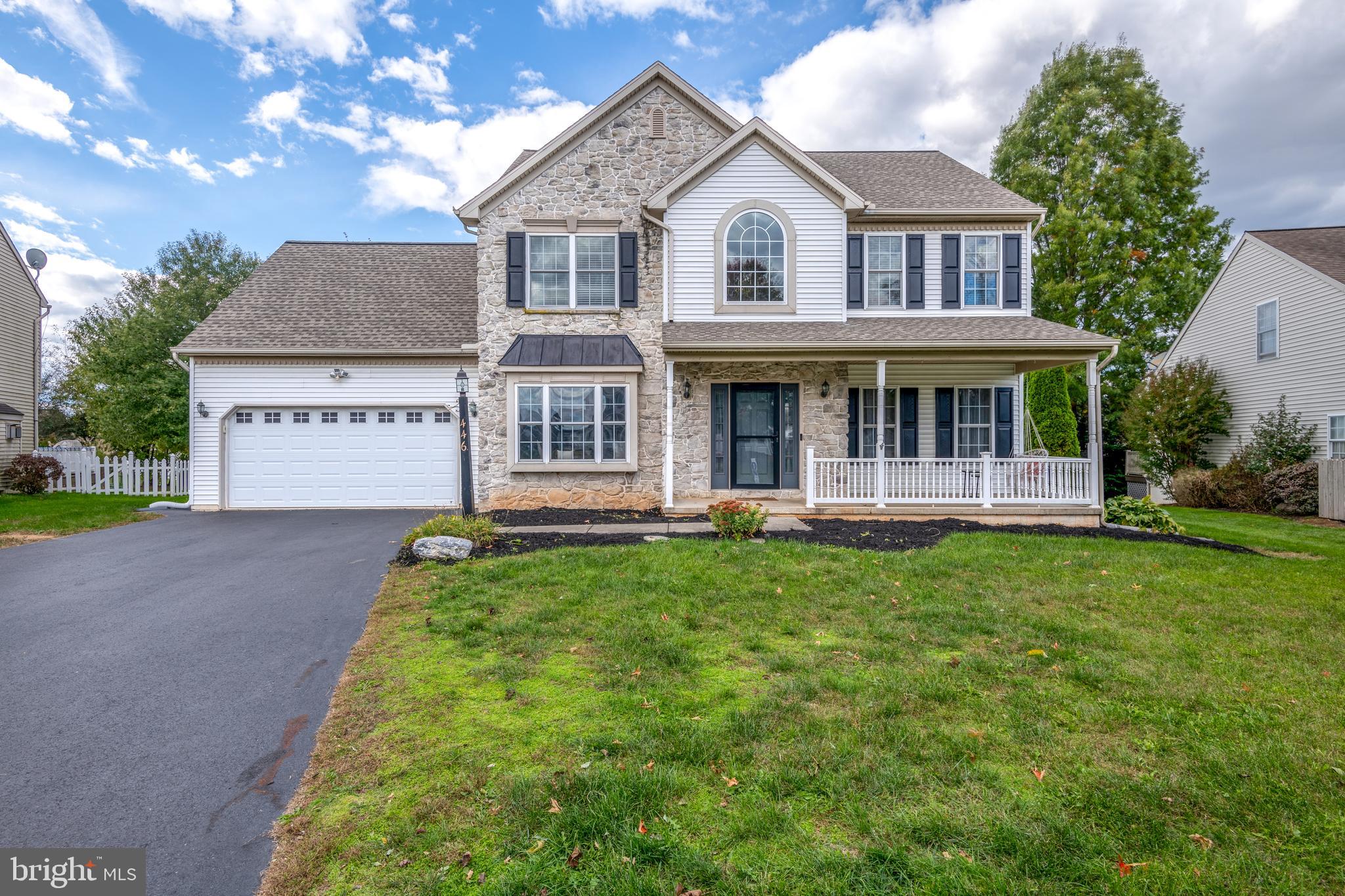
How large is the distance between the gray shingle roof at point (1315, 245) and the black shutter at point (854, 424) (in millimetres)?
12867

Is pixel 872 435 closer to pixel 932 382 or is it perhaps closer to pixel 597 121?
pixel 932 382

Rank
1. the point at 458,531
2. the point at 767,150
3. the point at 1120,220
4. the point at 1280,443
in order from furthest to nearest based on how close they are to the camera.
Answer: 1. the point at 1120,220
2. the point at 1280,443
3. the point at 767,150
4. the point at 458,531

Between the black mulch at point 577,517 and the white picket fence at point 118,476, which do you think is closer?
the black mulch at point 577,517

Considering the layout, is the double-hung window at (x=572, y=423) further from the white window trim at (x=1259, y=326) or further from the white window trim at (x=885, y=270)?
the white window trim at (x=1259, y=326)

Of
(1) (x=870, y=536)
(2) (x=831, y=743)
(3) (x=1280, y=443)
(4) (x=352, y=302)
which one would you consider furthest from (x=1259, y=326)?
(4) (x=352, y=302)

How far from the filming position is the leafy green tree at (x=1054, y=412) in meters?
15.8

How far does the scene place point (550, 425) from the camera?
1216 centimetres

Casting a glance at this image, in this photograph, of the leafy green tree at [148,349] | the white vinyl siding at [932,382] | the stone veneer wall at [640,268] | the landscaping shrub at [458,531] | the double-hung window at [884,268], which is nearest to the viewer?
the landscaping shrub at [458,531]

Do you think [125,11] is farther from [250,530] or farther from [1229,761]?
[1229,761]

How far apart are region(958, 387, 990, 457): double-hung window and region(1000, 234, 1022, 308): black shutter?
78.8 inches

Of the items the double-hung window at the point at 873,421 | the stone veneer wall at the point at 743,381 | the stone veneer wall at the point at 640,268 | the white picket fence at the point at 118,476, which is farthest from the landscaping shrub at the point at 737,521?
the white picket fence at the point at 118,476

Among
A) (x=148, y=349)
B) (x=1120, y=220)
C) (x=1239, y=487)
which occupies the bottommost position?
(x=1239, y=487)

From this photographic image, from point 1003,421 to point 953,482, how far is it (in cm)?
281

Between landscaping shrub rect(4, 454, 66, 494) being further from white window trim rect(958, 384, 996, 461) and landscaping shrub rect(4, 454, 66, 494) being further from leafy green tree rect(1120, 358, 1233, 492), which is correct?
leafy green tree rect(1120, 358, 1233, 492)
